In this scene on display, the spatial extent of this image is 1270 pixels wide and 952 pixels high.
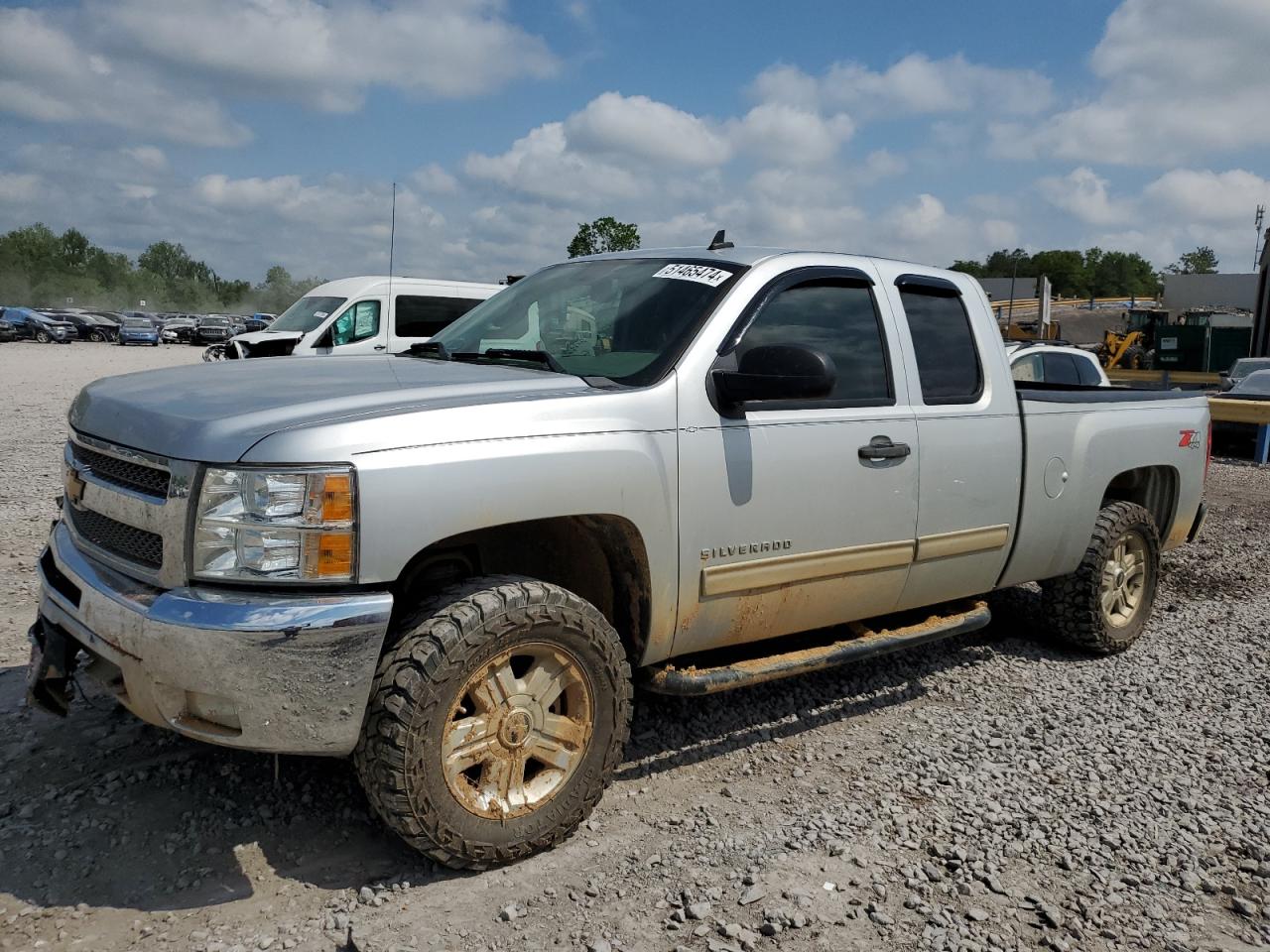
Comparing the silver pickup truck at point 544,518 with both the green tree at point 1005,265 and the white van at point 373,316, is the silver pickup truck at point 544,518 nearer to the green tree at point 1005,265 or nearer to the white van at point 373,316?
the white van at point 373,316

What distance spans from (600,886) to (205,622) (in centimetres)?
137

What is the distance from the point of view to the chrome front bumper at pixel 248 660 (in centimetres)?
267

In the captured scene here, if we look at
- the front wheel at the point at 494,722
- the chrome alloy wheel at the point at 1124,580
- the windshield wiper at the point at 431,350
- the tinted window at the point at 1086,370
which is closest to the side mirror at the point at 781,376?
the front wheel at the point at 494,722

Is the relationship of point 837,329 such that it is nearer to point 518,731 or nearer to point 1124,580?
point 518,731

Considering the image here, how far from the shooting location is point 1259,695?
489 cm

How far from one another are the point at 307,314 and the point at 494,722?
14.3 metres

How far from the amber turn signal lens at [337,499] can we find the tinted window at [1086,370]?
1152cm

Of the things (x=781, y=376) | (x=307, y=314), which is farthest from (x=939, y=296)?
(x=307, y=314)

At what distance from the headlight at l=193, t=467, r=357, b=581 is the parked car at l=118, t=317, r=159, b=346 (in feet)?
167

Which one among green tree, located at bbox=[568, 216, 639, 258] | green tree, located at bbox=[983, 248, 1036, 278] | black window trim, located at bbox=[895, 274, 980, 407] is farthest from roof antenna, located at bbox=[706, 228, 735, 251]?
green tree, located at bbox=[983, 248, 1036, 278]

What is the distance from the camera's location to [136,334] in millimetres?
48156

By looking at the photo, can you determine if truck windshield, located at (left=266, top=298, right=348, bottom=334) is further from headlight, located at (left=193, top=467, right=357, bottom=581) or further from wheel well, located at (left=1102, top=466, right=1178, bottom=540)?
headlight, located at (left=193, top=467, right=357, bottom=581)

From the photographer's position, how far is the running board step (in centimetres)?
360

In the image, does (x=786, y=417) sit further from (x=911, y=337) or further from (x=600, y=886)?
(x=600, y=886)
